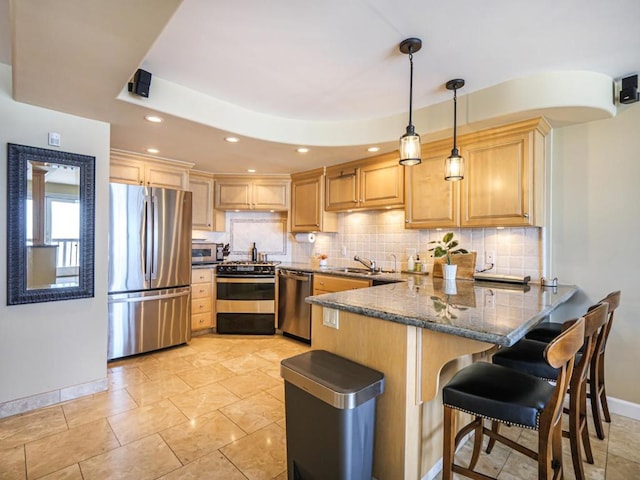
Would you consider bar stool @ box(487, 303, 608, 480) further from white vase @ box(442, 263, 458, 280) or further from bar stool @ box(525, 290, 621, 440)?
white vase @ box(442, 263, 458, 280)

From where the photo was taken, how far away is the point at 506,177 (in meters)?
2.71

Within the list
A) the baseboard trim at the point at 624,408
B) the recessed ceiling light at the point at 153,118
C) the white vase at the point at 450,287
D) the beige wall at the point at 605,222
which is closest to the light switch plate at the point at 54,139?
the recessed ceiling light at the point at 153,118

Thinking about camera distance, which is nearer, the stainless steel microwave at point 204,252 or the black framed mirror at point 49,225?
the black framed mirror at point 49,225

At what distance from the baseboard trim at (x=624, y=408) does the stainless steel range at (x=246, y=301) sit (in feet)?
11.1

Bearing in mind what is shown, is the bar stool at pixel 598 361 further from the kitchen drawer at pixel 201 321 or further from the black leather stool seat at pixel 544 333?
the kitchen drawer at pixel 201 321

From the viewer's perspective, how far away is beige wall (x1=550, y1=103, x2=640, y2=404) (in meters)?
2.44

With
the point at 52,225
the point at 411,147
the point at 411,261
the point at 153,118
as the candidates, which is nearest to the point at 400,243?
the point at 411,261

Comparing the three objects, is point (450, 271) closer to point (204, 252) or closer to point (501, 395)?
point (501, 395)

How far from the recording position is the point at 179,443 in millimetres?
2059

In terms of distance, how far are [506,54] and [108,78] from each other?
2514 millimetres

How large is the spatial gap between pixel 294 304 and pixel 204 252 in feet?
Result: 4.75

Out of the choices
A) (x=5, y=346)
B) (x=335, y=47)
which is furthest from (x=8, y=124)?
(x=335, y=47)

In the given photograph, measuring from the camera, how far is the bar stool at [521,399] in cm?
123

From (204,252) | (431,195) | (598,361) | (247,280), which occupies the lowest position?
(598,361)
